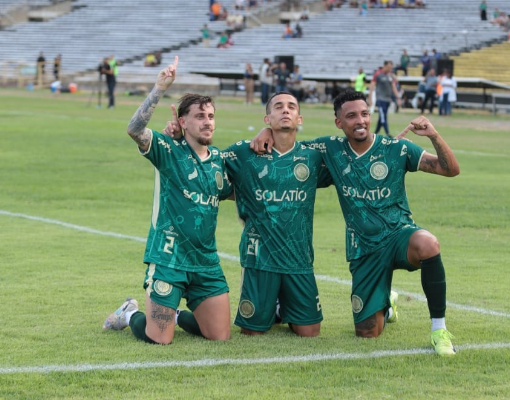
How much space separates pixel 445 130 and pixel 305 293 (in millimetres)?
21907

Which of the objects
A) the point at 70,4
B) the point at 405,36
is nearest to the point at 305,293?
the point at 405,36

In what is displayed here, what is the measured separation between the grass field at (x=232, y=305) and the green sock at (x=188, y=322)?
3.3 inches

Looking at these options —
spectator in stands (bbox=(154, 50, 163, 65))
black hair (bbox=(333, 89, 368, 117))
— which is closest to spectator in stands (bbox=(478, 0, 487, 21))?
spectator in stands (bbox=(154, 50, 163, 65))

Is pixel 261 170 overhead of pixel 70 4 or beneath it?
overhead

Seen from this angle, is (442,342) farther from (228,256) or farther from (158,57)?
(158,57)

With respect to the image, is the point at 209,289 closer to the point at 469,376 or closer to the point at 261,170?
the point at 261,170

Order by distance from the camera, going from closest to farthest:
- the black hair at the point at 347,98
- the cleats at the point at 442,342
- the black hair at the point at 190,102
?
the cleats at the point at 442,342 → the black hair at the point at 190,102 → the black hair at the point at 347,98

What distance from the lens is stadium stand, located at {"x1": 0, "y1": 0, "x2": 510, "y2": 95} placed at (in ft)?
162

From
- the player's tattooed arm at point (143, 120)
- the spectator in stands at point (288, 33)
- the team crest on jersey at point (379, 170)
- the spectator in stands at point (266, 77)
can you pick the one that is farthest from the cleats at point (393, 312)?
the spectator in stands at point (288, 33)

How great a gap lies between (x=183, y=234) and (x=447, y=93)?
30.4 m

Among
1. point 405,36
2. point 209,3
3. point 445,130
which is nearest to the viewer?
point 445,130

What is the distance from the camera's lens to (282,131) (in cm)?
732

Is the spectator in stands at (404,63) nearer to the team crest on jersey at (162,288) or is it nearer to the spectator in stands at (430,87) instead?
the spectator in stands at (430,87)

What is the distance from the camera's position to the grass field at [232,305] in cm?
567
